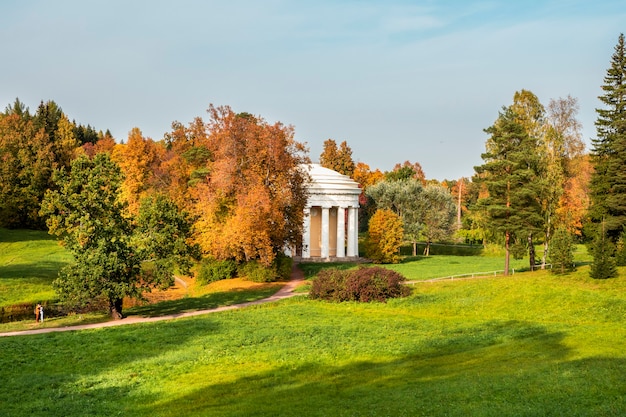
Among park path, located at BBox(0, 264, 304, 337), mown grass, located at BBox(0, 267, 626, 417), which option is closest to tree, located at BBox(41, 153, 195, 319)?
park path, located at BBox(0, 264, 304, 337)

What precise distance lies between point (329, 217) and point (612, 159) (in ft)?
106

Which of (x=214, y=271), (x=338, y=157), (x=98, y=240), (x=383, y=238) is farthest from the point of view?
(x=338, y=157)

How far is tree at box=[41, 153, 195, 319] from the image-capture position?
35.8 meters

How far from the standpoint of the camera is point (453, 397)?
18.4 meters

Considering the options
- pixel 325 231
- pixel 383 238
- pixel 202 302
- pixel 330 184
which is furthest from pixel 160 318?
pixel 330 184

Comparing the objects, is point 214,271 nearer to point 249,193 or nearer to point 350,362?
point 249,193

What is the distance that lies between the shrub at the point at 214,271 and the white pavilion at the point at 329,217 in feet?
51.2

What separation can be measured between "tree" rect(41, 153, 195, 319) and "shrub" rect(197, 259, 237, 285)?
15.9 m

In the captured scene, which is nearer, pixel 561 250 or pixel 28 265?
pixel 561 250

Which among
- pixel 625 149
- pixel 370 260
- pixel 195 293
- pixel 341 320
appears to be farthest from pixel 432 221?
pixel 341 320

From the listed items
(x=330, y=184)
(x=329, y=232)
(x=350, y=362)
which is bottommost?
(x=350, y=362)

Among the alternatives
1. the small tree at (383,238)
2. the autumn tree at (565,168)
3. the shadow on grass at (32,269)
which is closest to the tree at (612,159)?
the autumn tree at (565,168)

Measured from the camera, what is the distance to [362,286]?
141ft

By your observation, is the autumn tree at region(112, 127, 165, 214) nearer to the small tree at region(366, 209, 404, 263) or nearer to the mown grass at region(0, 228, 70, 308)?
the mown grass at region(0, 228, 70, 308)
